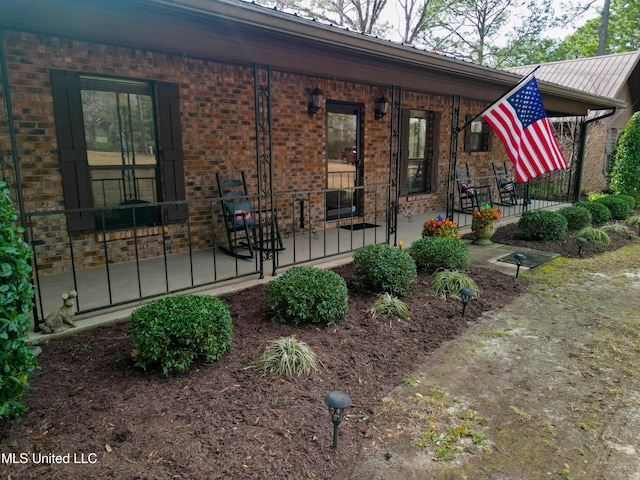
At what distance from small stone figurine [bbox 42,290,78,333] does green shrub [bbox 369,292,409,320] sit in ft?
7.64

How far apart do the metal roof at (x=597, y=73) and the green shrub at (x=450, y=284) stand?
12079mm

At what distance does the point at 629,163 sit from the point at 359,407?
1212cm

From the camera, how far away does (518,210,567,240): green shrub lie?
21.9ft

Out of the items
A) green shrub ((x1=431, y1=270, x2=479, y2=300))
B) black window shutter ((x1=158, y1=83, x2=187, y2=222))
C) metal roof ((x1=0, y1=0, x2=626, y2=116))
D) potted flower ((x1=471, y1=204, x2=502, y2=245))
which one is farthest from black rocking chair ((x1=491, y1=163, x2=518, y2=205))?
black window shutter ((x1=158, y1=83, x2=187, y2=222))

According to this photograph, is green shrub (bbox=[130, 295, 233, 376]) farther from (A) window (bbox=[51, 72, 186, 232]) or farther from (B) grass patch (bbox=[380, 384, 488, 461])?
(A) window (bbox=[51, 72, 186, 232])

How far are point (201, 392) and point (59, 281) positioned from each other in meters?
2.71

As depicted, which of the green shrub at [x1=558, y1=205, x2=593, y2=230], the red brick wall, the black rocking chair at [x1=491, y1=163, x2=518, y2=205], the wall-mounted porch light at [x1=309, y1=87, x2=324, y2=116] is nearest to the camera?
the red brick wall

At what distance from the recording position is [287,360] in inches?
110

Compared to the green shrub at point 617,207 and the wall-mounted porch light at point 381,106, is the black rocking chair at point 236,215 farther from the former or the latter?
the green shrub at point 617,207

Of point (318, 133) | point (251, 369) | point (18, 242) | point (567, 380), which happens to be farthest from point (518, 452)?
point (318, 133)

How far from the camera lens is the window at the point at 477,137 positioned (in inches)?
388

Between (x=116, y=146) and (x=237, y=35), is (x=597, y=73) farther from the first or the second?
(x=116, y=146)

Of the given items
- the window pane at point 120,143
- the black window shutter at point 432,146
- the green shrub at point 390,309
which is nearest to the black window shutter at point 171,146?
the window pane at point 120,143

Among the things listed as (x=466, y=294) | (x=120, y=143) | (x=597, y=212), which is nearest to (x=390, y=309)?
(x=466, y=294)
